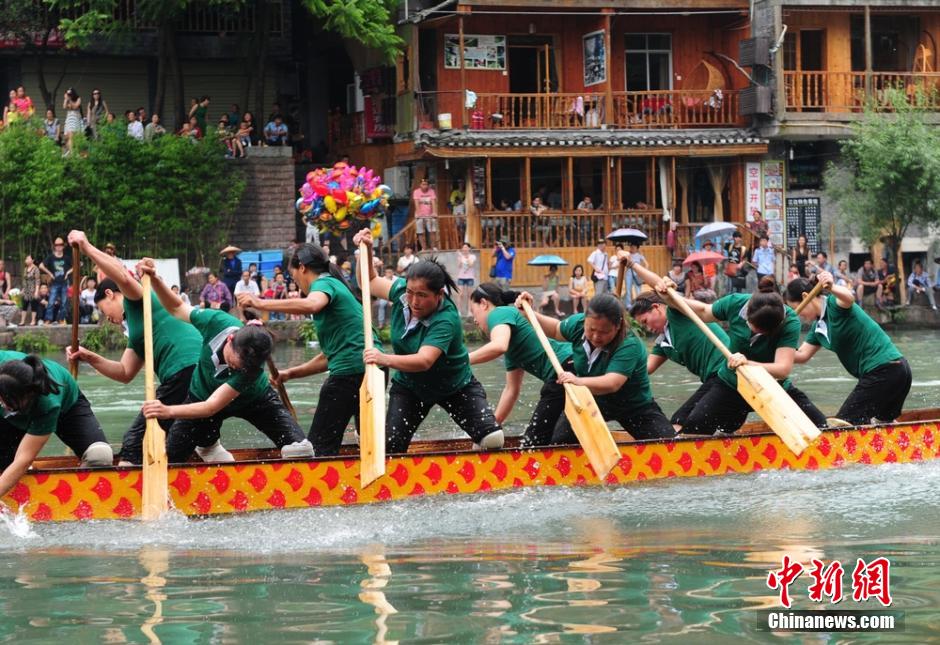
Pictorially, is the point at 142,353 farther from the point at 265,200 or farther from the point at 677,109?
the point at 677,109

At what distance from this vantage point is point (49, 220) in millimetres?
27641

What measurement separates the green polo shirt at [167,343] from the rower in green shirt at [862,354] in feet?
15.5

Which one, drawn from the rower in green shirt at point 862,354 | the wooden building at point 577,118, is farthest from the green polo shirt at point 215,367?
the wooden building at point 577,118

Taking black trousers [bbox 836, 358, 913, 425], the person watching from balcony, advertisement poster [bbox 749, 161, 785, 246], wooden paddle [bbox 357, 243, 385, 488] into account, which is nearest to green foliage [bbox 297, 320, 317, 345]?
the person watching from balcony

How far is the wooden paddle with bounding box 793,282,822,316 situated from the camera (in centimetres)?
→ 1152

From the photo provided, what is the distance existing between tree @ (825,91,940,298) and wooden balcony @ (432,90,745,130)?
3123 millimetres

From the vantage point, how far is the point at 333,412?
10586mm

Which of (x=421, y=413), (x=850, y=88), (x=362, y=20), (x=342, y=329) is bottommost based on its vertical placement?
(x=421, y=413)

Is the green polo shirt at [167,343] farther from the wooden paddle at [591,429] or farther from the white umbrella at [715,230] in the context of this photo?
the white umbrella at [715,230]

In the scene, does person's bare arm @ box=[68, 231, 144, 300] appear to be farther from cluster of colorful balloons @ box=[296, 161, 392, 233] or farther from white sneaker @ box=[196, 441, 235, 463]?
cluster of colorful balloons @ box=[296, 161, 392, 233]

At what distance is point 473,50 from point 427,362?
22.7 meters

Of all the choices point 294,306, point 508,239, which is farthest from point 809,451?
point 508,239

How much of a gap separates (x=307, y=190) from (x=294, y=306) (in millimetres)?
9017

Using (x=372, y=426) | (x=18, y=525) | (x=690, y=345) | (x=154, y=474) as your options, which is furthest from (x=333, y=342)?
(x=690, y=345)
